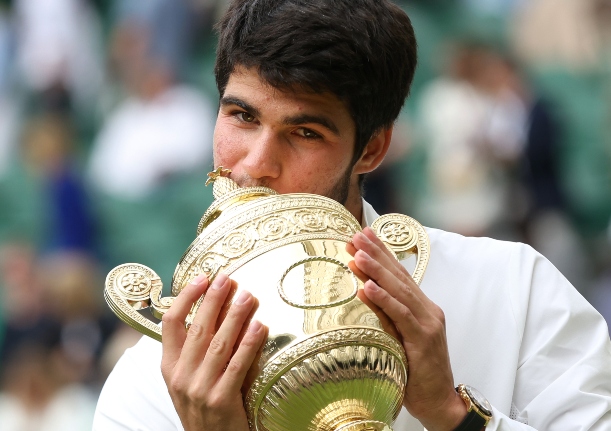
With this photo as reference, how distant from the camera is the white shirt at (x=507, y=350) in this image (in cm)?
284

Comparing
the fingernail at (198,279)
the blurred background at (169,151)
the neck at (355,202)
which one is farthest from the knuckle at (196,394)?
the blurred background at (169,151)

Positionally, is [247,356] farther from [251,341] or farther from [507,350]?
[507,350]

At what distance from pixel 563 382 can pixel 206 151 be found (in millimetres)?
6964

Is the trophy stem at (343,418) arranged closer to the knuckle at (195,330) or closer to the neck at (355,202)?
the knuckle at (195,330)

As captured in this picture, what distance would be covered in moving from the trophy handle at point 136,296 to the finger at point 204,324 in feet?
A: 0.44

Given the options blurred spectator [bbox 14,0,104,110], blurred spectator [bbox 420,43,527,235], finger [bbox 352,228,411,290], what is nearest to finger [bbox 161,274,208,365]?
finger [bbox 352,228,411,290]

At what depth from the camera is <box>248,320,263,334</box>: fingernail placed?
85.9 inches

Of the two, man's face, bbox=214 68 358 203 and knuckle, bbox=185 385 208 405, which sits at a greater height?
man's face, bbox=214 68 358 203

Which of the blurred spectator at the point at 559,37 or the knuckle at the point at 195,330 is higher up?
the knuckle at the point at 195,330

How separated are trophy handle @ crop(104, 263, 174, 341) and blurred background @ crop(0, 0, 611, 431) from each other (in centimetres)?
539

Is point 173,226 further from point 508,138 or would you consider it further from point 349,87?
point 349,87

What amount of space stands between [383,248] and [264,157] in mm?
525

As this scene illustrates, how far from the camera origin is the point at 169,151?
9695 millimetres

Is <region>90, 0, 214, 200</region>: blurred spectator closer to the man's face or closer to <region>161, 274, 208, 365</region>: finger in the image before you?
the man's face
